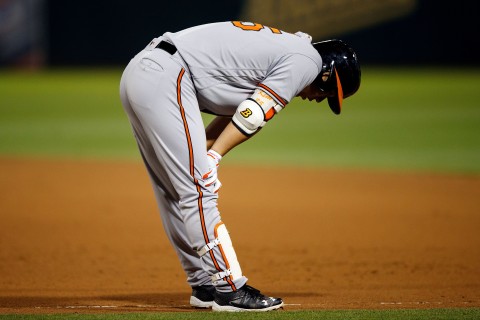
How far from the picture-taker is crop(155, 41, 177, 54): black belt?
450 centimetres

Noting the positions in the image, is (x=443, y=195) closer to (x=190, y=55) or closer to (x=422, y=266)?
(x=422, y=266)

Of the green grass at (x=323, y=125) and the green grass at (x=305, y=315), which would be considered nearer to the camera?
the green grass at (x=305, y=315)

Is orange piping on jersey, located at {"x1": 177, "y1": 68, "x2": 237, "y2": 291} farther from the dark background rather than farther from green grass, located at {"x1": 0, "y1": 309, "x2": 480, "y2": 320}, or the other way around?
the dark background

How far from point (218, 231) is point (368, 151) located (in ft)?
26.3

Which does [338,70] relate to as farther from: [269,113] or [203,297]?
[203,297]

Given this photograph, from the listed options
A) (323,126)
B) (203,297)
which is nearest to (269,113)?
(203,297)

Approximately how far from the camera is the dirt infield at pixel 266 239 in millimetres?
5246

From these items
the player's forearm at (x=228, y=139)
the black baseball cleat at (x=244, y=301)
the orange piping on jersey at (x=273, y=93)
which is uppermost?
the orange piping on jersey at (x=273, y=93)

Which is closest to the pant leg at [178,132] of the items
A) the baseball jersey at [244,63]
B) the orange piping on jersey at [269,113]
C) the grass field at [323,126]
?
the baseball jersey at [244,63]

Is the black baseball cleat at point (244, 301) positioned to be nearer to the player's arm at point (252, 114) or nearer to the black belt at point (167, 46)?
the player's arm at point (252, 114)

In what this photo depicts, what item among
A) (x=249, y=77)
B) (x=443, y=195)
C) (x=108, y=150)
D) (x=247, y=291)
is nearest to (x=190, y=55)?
(x=249, y=77)

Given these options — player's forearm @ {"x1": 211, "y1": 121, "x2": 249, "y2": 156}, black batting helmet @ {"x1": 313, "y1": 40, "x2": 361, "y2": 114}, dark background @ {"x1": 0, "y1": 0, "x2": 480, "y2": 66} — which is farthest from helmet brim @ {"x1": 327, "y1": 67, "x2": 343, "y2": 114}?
dark background @ {"x1": 0, "y1": 0, "x2": 480, "y2": 66}

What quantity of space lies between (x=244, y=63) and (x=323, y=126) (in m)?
9.80

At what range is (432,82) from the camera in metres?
17.8
